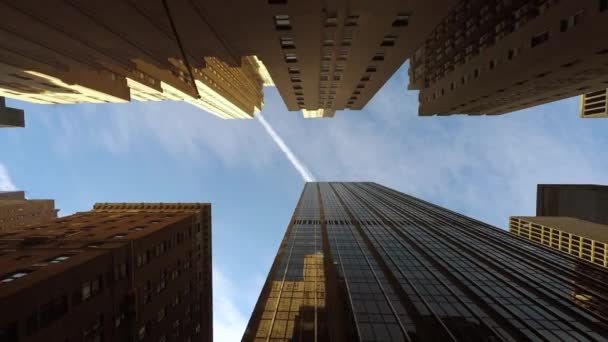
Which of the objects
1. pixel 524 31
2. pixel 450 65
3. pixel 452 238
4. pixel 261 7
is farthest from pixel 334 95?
pixel 452 238

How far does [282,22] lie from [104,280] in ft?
90.9

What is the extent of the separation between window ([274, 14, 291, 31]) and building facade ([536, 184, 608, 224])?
134 m

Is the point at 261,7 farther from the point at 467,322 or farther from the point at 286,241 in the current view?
the point at 286,241

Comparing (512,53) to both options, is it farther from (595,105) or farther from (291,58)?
(595,105)

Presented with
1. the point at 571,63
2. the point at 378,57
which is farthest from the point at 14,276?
the point at 571,63

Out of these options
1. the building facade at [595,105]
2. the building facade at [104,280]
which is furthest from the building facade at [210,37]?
the building facade at [595,105]

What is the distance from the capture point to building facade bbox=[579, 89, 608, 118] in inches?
4210

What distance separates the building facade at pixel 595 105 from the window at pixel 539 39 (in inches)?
3911

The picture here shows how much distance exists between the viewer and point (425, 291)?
41.8 metres

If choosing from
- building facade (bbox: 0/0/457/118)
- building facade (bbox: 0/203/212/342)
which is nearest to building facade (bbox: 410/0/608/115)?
building facade (bbox: 0/0/457/118)

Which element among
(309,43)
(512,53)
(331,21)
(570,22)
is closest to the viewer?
(331,21)

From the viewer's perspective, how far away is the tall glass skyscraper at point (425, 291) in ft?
104

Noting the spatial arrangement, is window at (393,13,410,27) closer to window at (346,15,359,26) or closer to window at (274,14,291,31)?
window at (346,15,359,26)

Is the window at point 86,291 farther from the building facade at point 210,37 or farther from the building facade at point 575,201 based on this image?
the building facade at point 575,201
